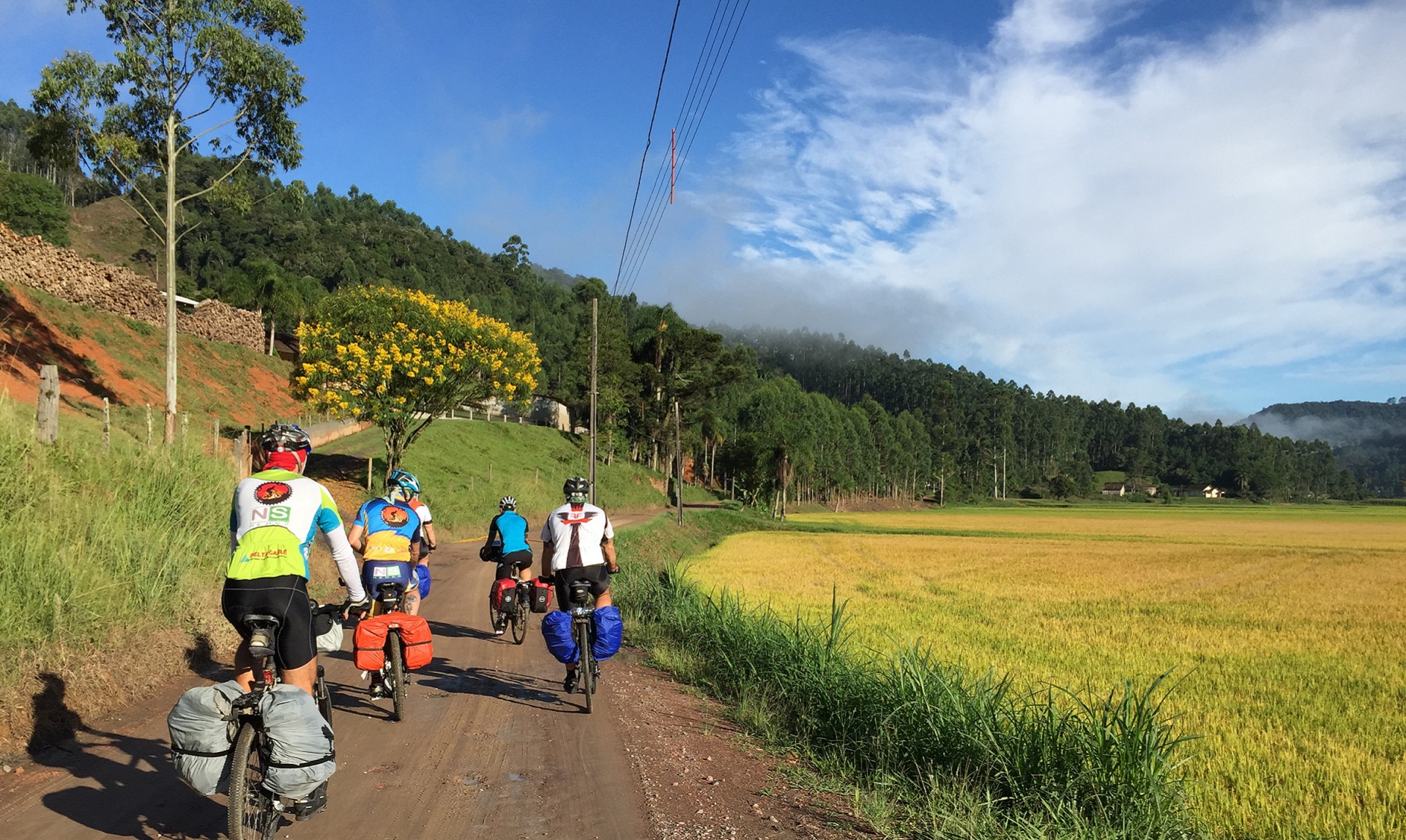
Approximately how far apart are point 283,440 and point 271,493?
16.0 inches

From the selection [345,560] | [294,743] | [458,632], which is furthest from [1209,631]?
[294,743]

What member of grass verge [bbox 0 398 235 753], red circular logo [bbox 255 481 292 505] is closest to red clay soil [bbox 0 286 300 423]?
grass verge [bbox 0 398 235 753]

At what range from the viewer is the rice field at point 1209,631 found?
669 centimetres

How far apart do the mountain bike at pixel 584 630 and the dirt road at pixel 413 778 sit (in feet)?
0.89

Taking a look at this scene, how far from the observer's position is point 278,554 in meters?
4.14

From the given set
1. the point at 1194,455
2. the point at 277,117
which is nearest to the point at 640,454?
the point at 277,117

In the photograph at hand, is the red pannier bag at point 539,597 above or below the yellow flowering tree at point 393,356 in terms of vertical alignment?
below

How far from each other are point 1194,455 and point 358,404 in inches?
8403

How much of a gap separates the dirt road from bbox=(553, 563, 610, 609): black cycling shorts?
1.00 meters

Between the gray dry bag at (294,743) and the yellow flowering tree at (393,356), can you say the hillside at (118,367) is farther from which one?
the gray dry bag at (294,743)

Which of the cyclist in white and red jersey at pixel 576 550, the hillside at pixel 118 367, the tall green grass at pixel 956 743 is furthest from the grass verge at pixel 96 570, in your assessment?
the hillside at pixel 118 367

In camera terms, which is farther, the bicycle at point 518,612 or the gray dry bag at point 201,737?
the bicycle at point 518,612

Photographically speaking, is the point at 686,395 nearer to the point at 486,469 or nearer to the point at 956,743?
the point at 486,469

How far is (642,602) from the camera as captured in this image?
12.5 meters
